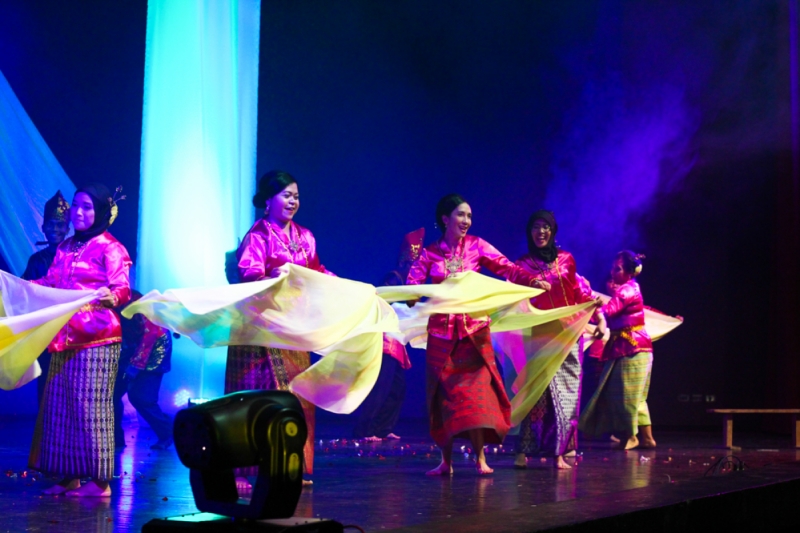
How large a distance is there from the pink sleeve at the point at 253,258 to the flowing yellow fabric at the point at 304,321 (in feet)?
0.47

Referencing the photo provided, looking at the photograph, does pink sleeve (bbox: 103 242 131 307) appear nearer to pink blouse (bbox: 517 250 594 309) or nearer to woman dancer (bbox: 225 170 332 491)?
woman dancer (bbox: 225 170 332 491)

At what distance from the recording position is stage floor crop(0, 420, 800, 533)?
3760 millimetres

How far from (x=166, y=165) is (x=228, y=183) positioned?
21.9 inches

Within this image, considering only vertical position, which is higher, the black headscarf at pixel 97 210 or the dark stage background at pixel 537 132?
the dark stage background at pixel 537 132

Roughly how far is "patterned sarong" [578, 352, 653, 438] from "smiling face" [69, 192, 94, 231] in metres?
4.52

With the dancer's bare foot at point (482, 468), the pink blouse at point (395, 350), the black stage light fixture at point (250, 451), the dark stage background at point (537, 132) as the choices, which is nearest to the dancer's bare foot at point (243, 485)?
the dancer's bare foot at point (482, 468)

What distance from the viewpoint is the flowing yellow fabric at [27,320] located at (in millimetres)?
4289

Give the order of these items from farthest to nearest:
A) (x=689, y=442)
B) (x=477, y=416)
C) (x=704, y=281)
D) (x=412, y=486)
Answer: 1. (x=704, y=281)
2. (x=689, y=442)
3. (x=477, y=416)
4. (x=412, y=486)

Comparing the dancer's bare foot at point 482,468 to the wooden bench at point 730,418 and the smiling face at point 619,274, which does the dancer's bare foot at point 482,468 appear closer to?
the smiling face at point 619,274

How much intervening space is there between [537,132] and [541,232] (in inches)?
181

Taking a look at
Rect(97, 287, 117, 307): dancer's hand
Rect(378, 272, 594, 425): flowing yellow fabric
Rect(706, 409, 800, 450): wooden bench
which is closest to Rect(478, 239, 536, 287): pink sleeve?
Rect(378, 272, 594, 425): flowing yellow fabric

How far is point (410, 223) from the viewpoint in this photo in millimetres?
10625

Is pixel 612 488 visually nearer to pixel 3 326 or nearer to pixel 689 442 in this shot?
pixel 3 326

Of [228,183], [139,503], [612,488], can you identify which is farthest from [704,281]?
[139,503]
